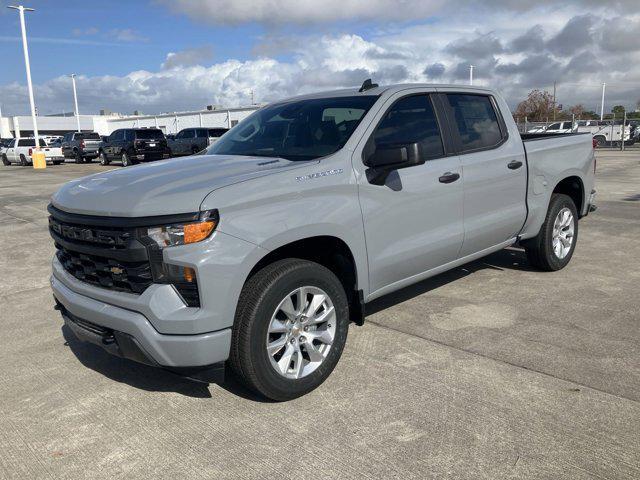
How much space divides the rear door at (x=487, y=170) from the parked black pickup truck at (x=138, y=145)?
75.0 feet

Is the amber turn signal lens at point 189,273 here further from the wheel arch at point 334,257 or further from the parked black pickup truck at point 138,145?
the parked black pickup truck at point 138,145

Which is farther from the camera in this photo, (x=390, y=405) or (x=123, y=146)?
(x=123, y=146)

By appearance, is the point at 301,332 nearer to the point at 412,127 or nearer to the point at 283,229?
the point at 283,229

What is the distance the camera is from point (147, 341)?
2.96 m

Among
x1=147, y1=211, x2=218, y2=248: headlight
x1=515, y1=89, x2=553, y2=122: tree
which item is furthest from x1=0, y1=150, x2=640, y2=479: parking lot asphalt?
x1=515, y1=89, x2=553, y2=122: tree

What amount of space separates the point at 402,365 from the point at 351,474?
124 cm

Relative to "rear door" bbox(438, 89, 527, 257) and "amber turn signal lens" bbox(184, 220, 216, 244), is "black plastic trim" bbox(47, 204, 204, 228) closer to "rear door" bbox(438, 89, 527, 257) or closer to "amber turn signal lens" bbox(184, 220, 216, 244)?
"amber turn signal lens" bbox(184, 220, 216, 244)

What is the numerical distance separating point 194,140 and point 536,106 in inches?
1922

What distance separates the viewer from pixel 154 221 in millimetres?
2941

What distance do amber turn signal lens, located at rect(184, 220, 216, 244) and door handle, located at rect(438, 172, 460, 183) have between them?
6.76ft

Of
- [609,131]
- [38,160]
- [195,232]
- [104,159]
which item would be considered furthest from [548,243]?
[609,131]

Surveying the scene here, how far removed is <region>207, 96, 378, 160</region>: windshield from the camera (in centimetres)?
394

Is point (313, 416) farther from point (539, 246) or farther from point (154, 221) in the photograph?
point (539, 246)

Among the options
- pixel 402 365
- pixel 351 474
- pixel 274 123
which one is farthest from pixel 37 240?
pixel 351 474
